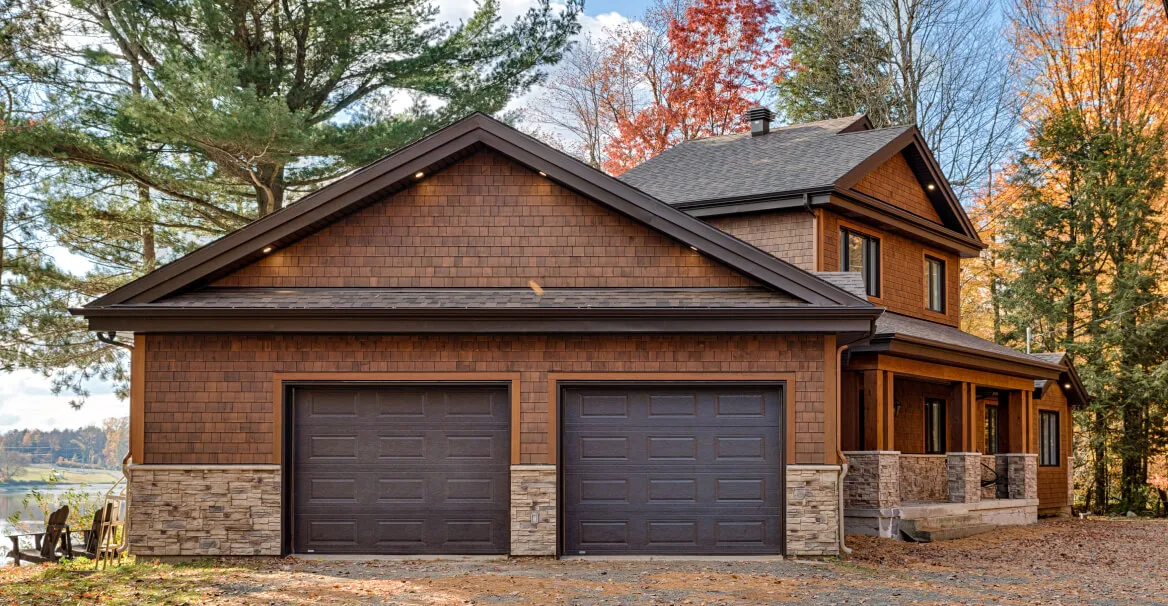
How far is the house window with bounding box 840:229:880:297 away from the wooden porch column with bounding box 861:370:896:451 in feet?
8.45

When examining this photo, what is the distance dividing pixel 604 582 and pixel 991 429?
600 inches

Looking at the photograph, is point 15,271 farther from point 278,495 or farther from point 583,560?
point 583,560

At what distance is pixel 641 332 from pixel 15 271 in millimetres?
16686

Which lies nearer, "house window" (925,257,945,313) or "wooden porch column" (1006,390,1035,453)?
"wooden porch column" (1006,390,1035,453)

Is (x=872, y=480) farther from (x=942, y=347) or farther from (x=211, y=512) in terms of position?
(x=211, y=512)

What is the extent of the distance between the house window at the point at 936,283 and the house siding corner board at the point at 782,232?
446cm

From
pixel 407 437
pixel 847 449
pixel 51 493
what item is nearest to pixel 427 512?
pixel 407 437

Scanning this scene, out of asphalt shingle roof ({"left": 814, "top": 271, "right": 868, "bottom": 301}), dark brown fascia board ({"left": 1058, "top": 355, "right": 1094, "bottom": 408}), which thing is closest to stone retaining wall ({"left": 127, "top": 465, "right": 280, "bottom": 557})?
asphalt shingle roof ({"left": 814, "top": 271, "right": 868, "bottom": 301})

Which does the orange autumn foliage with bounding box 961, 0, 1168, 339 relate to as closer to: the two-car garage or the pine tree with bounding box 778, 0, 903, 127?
the pine tree with bounding box 778, 0, 903, 127

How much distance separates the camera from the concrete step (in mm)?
17250

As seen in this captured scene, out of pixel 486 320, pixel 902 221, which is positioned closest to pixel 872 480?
pixel 902 221

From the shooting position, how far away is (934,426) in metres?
22.4

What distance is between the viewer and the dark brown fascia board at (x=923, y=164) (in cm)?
1909

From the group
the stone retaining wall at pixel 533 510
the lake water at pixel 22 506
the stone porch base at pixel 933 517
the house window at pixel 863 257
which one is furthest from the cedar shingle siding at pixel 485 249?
the house window at pixel 863 257
